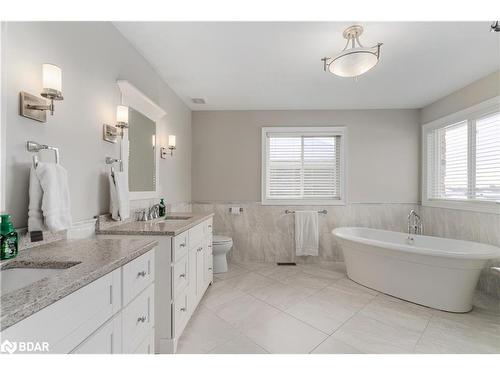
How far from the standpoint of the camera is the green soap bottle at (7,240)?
898mm

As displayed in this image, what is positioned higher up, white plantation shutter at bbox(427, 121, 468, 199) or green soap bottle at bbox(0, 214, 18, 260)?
white plantation shutter at bbox(427, 121, 468, 199)

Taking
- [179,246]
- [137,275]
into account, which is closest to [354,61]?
[179,246]

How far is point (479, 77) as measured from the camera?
98.7 inches

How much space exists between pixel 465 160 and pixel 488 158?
0.31 meters

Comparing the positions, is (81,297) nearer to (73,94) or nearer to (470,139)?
(73,94)

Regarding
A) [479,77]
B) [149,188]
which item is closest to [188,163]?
[149,188]

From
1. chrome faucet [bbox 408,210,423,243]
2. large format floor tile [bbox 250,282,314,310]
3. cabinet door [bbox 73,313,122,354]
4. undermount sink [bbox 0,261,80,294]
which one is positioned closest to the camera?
cabinet door [bbox 73,313,122,354]

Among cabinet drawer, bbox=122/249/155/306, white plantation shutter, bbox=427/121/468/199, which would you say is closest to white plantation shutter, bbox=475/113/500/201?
white plantation shutter, bbox=427/121/468/199

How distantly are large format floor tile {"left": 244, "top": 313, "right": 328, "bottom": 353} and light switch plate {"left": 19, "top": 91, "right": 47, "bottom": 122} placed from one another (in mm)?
1955

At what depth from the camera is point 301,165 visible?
3.62 m

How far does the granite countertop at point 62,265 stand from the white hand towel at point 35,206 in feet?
0.38

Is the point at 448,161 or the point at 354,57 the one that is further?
the point at 448,161

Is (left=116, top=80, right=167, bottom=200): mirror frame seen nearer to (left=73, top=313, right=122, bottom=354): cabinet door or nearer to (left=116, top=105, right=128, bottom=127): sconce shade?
(left=116, top=105, right=128, bottom=127): sconce shade

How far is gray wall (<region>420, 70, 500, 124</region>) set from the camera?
2.40 m
